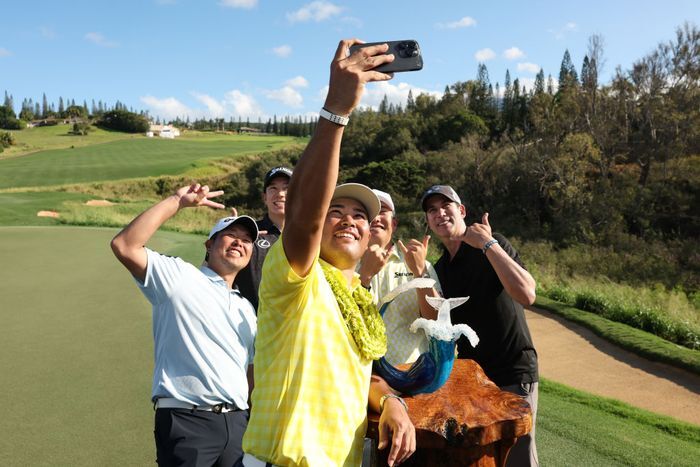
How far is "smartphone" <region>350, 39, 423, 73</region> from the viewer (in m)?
1.42

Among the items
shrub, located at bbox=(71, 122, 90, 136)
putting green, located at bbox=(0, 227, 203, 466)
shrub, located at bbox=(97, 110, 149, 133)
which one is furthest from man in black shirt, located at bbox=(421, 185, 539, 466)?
shrub, located at bbox=(97, 110, 149, 133)

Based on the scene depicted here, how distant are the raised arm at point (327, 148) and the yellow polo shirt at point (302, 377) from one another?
17 cm

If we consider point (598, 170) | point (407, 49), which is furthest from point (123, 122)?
point (407, 49)

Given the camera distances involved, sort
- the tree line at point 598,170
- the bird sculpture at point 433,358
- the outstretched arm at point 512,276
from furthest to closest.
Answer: the tree line at point 598,170 < the outstretched arm at point 512,276 < the bird sculpture at point 433,358

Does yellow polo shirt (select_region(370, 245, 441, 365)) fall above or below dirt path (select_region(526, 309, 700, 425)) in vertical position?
above

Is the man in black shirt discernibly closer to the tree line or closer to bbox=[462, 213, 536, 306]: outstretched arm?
bbox=[462, 213, 536, 306]: outstretched arm

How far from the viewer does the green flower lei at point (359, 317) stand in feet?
5.57

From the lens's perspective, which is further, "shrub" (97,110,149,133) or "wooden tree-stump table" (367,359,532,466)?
"shrub" (97,110,149,133)

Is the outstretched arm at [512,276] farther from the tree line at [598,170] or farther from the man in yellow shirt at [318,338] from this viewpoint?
the tree line at [598,170]

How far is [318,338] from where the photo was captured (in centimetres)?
161

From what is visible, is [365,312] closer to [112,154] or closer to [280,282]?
[280,282]

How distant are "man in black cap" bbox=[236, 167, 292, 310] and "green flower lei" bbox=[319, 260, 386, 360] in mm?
2062

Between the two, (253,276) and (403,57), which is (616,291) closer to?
(253,276)

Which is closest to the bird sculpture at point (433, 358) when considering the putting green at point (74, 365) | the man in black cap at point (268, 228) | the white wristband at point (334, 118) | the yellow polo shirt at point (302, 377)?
the yellow polo shirt at point (302, 377)
